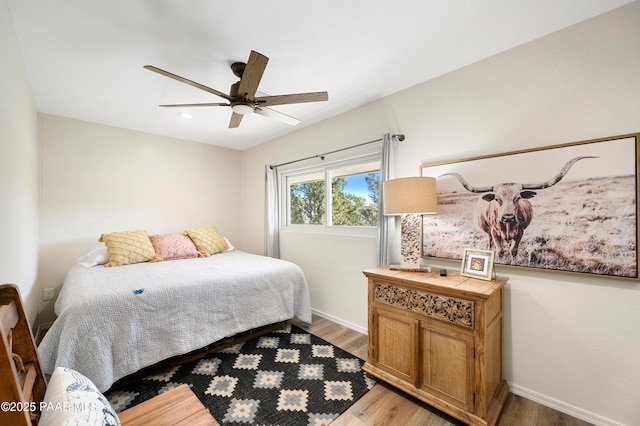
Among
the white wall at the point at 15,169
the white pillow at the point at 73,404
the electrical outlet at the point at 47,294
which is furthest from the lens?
the electrical outlet at the point at 47,294

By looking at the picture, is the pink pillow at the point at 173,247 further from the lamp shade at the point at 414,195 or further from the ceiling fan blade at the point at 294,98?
the lamp shade at the point at 414,195

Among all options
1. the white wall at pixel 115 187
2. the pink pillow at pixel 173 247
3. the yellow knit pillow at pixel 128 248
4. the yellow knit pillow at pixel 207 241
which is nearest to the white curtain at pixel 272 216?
the yellow knit pillow at pixel 207 241

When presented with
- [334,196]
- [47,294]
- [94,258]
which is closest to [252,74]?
[334,196]

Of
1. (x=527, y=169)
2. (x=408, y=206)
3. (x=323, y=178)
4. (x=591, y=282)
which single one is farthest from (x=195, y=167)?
(x=591, y=282)

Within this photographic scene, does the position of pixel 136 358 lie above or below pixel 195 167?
below

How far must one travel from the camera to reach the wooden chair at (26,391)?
0.53m

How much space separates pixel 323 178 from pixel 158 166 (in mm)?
2326

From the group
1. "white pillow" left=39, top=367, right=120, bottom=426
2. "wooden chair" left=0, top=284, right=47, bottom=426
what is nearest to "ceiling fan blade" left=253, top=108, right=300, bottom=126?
"wooden chair" left=0, top=284, right=47, bottom=426

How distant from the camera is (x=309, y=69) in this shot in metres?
2.05

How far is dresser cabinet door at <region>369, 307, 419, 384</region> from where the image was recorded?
177cm

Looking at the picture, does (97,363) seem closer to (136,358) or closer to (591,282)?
(136,358)

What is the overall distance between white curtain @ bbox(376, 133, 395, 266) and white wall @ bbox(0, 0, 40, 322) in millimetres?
2424

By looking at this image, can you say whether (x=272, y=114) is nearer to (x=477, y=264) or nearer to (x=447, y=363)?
(x=477, y=264)

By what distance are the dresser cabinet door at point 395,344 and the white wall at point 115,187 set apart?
315cm
